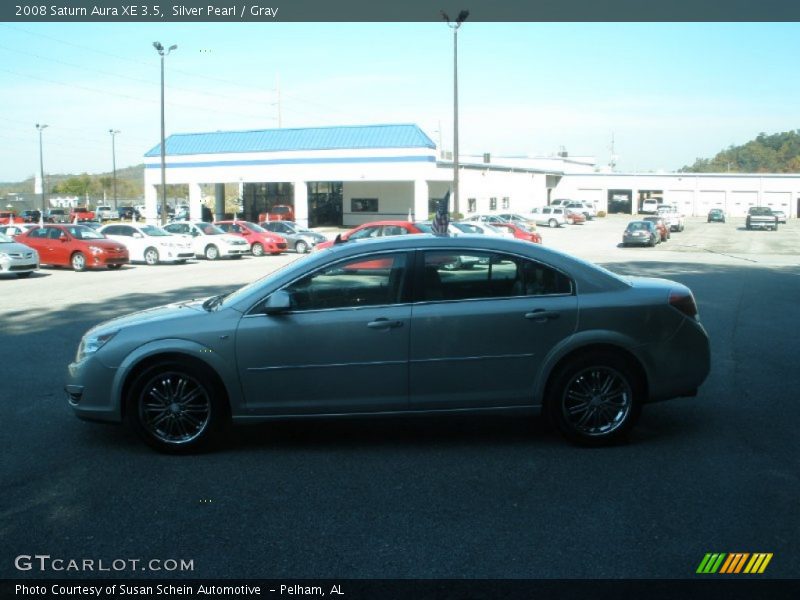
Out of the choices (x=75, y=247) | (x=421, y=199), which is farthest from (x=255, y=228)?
(x=421, y=199)

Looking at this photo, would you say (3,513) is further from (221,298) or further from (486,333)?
(486,333)

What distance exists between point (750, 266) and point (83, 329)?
2317 cm

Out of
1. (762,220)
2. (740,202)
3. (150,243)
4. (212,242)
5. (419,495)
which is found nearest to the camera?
(419,495)

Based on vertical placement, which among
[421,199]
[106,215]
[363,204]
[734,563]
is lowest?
[734,563]

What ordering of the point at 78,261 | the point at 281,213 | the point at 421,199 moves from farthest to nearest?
the point at 281,213, the point at 421,199, the point at 78,261

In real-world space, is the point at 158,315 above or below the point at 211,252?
above

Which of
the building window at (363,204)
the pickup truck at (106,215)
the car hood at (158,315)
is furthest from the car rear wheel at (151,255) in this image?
the pickup truck at (106,215)

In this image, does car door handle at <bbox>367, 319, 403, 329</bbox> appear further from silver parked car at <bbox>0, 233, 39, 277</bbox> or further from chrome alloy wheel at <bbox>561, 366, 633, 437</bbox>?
silver parked car at <bbox>0, 233, 39, 277</bbox>

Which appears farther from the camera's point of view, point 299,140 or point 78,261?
point 299,140

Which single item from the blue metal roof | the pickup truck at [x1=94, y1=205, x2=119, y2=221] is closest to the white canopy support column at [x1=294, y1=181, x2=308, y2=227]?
the blue metal roof

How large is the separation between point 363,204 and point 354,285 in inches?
2201

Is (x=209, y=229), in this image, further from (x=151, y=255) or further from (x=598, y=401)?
(x=598, y=401)

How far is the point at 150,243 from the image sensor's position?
3011 cm
